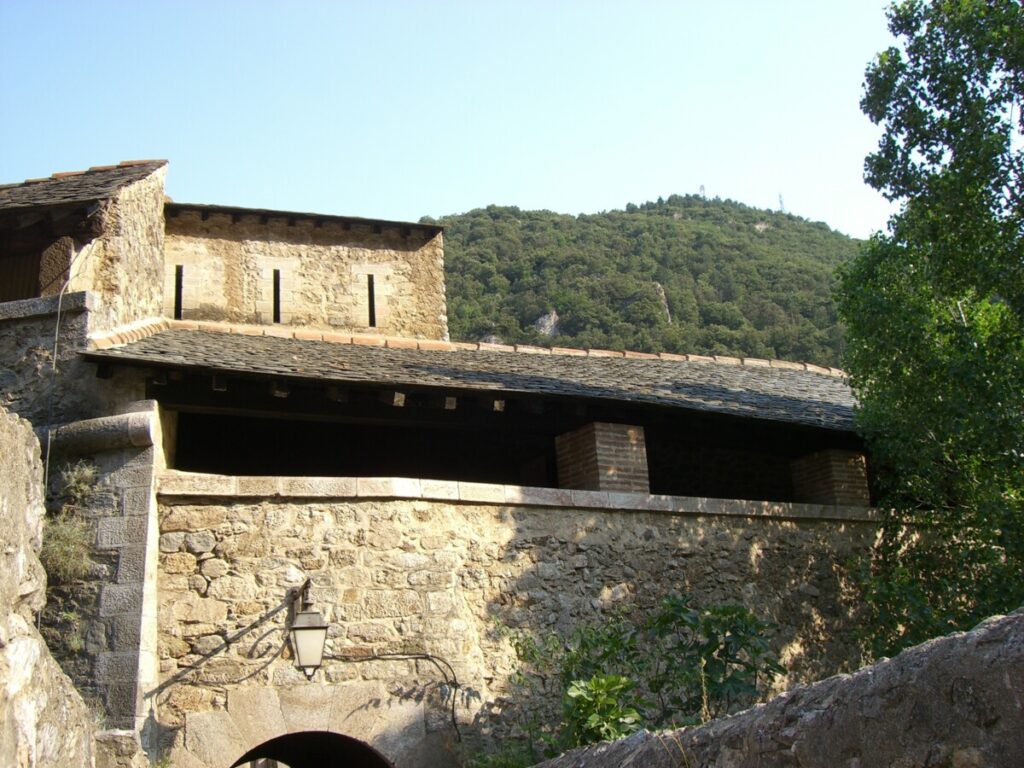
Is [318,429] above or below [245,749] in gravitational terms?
above

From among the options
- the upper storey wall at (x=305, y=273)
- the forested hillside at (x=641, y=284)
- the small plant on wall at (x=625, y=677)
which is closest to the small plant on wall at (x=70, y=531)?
the small plant on wall at (x=625, y=677)

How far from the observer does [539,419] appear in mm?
10031

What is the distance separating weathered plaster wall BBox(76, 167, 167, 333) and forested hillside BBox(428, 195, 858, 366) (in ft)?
54.4

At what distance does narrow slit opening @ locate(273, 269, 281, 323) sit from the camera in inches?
564

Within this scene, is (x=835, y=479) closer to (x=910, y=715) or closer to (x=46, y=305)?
(x=46, y=305)

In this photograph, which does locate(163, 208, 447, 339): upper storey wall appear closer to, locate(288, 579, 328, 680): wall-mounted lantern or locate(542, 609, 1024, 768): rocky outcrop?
locate(288, 579, 328, 680): wall-mounted lantern

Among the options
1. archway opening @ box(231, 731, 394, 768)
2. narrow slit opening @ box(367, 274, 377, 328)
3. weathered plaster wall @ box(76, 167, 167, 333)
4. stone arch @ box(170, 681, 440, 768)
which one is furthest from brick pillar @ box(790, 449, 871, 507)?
weathered plaster wall @ box(76, 167, 167, 333)

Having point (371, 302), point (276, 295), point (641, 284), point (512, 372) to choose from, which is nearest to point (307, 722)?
point (512, 372)

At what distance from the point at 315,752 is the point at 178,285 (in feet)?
20.3

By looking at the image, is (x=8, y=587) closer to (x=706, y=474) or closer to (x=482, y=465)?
(x=482, y=465)

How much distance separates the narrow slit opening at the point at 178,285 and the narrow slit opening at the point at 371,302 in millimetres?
2422

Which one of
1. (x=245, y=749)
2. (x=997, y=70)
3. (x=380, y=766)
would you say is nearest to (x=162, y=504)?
(x=245, y=749)

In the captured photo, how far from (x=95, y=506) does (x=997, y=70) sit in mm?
9005

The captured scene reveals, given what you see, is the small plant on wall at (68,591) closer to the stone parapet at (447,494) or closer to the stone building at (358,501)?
the stone building at (358,501)
